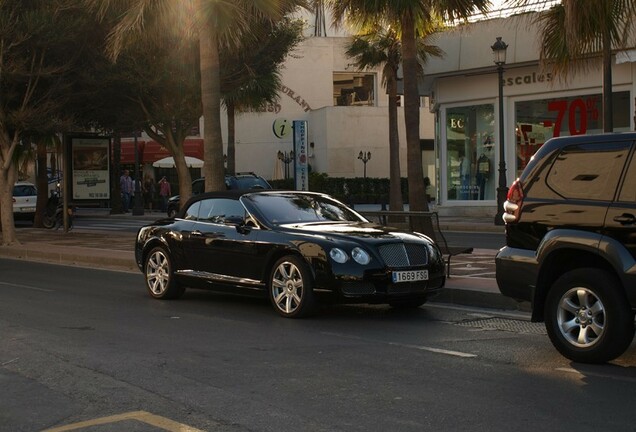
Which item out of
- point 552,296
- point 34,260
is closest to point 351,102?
point 34,260

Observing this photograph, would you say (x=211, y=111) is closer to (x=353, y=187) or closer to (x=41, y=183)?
(x=41, y=183)

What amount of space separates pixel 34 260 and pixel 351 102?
41.1 meters

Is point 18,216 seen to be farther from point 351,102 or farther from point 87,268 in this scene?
point 351,102

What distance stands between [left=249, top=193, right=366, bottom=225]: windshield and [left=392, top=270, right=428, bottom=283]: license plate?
155 centimetres

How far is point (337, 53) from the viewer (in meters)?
57.3

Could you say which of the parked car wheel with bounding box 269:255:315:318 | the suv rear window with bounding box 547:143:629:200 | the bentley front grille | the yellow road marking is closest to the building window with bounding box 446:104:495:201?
the bentley front grille

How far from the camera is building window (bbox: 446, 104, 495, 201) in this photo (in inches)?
1275

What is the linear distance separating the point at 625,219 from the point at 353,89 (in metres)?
52.8

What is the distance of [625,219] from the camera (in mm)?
7090

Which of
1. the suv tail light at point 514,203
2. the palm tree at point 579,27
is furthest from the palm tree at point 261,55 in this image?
the suv tail light at point 514,203

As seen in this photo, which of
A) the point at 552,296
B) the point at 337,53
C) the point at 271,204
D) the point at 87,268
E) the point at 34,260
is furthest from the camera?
the point at 337,53

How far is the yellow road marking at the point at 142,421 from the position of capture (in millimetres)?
5637

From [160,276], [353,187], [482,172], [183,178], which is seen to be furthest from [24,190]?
[160,276]

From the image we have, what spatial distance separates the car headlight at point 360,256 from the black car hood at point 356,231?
0.65 feet
